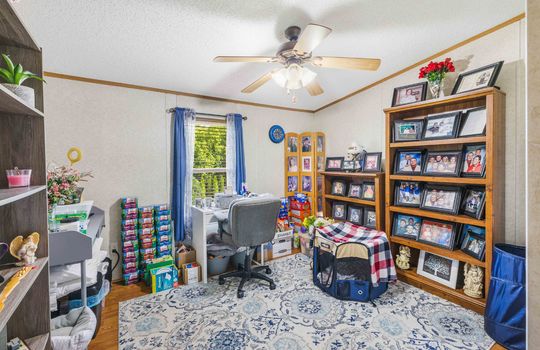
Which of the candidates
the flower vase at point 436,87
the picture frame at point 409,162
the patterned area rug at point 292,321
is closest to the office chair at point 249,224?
the patterned area rug at point 292,321

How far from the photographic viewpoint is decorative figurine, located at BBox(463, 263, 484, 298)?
7.09 feet

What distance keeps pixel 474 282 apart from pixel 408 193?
955 mm

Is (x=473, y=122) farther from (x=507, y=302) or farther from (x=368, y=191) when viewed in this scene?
(x=507, y=302)

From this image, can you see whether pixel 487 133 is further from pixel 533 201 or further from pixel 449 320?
pixel 449 320

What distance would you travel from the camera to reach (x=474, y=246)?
2.22 m

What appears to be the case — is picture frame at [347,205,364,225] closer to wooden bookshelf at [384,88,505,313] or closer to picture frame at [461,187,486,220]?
wooden bookshelf at [384,88,505,313]

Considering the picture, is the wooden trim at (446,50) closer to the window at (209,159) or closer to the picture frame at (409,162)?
the picture frame at (409,162)

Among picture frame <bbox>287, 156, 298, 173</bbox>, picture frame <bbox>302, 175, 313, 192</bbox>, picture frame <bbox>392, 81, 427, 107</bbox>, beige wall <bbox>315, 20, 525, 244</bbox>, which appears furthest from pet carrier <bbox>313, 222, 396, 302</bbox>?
picture frame <bbox>287, 156, 298, 173</bbox>

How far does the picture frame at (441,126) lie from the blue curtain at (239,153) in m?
2.16

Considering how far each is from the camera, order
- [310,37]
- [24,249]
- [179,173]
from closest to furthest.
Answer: [24,249] < [310,37] < [179,173]

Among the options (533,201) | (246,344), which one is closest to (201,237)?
(246,344)

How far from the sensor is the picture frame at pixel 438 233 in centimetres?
236

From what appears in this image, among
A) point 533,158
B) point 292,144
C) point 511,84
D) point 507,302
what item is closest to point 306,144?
point 292,144

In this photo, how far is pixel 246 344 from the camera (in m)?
1.82
